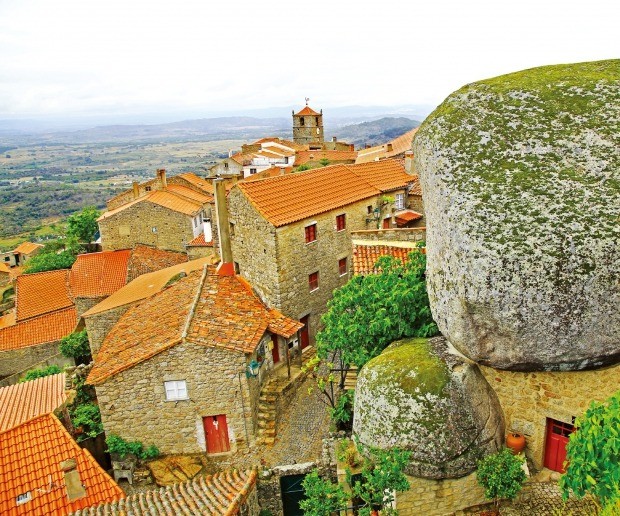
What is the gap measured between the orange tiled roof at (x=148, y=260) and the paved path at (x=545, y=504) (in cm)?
2785

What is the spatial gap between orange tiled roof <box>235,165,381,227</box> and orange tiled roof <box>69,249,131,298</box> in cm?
1521

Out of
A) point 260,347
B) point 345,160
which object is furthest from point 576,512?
point 345,160

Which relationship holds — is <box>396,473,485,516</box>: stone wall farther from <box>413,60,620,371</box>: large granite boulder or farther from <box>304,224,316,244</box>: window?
<box>304,224,316,244</box>: window

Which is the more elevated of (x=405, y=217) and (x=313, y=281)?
(x=405, y=217)

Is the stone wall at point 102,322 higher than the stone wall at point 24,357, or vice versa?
the stone wall at point 102,322

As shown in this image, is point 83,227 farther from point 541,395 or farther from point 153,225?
point 541,395

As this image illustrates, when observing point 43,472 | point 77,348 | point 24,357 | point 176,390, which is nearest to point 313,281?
point 176,390

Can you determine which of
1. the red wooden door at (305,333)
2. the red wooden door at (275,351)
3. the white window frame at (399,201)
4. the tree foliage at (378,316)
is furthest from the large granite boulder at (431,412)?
the white window frame at (399,201)

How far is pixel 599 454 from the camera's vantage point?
8.41m

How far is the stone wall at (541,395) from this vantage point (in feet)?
36.0

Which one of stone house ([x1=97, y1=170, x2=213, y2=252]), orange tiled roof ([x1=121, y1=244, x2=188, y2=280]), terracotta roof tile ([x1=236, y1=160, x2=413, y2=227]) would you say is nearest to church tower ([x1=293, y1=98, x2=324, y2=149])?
stone house ([x1=97, y1=170, x2=213, y2=252])

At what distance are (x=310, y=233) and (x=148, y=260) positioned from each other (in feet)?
57.2

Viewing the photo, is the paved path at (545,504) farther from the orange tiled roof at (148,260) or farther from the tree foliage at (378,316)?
the orange tiled roof at (148,260)

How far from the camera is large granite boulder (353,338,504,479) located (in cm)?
1112
